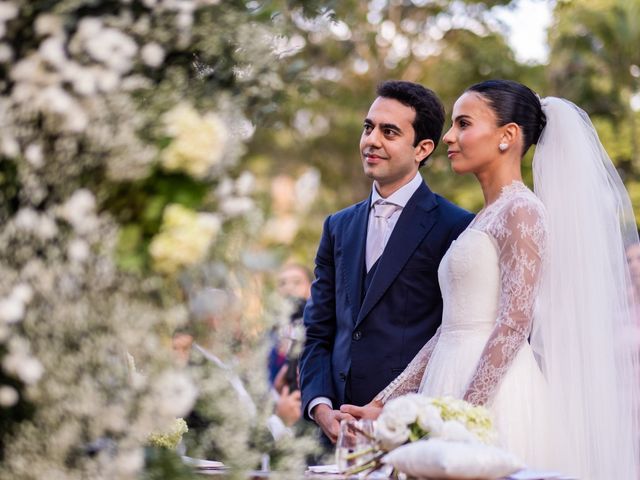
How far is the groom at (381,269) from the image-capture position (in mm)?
4625

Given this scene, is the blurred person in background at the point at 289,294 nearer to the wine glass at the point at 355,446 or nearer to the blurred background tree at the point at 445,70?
the wine glass at the point at 355,446

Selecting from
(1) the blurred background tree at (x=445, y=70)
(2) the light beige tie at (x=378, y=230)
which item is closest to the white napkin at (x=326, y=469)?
(2) the light beige tie at (x=378, y=230)

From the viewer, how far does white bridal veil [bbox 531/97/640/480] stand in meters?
4.03

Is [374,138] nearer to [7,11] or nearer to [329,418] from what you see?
[329,418]

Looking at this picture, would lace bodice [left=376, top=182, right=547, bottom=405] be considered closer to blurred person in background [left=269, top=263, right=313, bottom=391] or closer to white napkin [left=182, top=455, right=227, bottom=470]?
white napkin [left=182, top=455, right=227, bottom=470]

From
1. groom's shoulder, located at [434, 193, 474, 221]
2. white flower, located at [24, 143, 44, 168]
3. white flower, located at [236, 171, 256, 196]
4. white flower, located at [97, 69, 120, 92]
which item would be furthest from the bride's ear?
white flower, located at [24, 143, 44, 168]

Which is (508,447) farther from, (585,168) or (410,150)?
(410,150)

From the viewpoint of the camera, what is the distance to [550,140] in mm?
4473

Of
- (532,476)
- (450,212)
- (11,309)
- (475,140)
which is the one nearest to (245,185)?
(11,309)

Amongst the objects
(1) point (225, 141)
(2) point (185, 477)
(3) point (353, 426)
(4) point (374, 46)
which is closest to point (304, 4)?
(1) point (225, 141)

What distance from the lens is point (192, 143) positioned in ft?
7.47

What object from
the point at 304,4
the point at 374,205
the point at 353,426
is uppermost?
the point at 304,4

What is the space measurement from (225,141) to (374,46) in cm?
1499

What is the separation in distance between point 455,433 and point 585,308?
5.24 ft
